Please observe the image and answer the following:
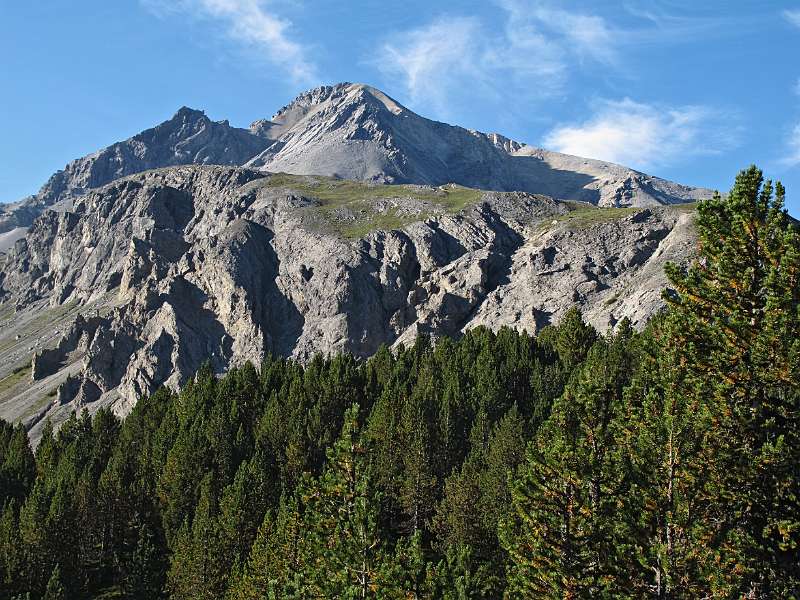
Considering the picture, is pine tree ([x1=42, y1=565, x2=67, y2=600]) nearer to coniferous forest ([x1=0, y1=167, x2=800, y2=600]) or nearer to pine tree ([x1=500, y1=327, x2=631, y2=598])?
coniferous forest ([x1=0, y1=167, x2=800, y2=600])

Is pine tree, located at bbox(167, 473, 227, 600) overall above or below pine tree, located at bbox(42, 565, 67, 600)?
above

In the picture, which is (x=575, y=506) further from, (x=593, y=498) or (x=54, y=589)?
(x=54, y=589)

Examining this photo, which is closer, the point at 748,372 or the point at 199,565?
the point at 748,372

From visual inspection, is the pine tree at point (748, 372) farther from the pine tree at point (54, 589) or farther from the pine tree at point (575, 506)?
the pine tree at point (54, 589)

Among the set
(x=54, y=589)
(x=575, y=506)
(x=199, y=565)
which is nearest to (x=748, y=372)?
(x=575, y=506)

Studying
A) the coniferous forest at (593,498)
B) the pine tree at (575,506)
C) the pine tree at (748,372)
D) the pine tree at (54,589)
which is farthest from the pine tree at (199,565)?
the pine tree at (748,372)

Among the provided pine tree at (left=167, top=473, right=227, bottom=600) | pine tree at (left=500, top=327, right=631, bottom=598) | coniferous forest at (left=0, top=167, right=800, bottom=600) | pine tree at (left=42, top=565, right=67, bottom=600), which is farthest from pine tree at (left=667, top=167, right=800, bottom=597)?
pine tree at (left=42, top=565, right=67, bottom=600)

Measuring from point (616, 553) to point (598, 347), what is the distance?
8604 cm

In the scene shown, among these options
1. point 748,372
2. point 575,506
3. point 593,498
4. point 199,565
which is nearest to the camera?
point 748,372

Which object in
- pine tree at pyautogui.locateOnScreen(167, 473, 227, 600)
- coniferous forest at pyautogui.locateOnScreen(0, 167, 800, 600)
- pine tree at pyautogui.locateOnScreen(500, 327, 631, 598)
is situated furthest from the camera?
pine tree at pyautogui.locateOnScreen(167, 473, 227, 600)

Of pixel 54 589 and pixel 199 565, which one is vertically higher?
pixel 199 565

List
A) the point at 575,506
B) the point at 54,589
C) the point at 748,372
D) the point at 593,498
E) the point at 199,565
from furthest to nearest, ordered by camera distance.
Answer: the point at 54,589
the point at 199,565
the point at 593,498
the point at 575,506
the point at 748,372

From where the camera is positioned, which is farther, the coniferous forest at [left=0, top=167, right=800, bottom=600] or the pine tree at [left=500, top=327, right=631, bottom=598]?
the pine tree at [left=500, top=327, right=631, bottom=598]

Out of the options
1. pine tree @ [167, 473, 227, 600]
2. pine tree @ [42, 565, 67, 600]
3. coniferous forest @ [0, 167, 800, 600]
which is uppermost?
coniferous forest @ [0, 167, 800, 600]
